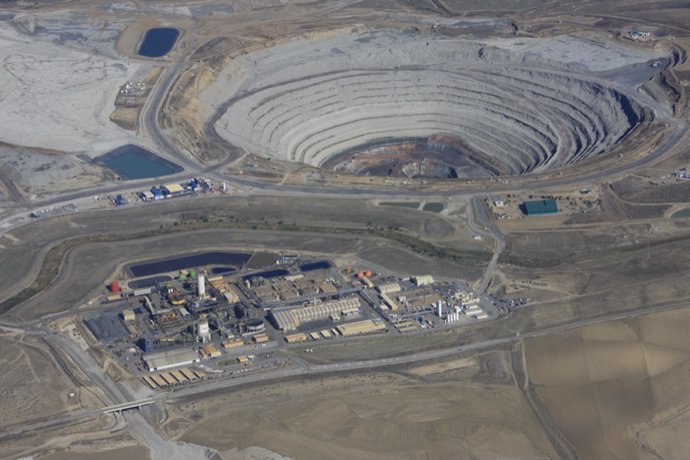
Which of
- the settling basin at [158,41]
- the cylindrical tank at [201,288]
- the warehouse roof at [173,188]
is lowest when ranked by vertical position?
the cylindrical tank at [201,288]

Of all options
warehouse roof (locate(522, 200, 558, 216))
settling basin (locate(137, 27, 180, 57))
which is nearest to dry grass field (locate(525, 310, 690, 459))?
warehouse roof (locate(522, 200, 558, 216))

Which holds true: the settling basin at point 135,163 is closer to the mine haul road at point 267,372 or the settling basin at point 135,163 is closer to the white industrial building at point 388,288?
the mine haul road at point 267,372

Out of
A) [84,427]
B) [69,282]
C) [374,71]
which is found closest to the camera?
[84,427]

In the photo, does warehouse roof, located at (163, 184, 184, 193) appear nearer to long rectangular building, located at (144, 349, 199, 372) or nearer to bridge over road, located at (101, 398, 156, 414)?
long rectangular building, located at (144, 349, 199, 372)

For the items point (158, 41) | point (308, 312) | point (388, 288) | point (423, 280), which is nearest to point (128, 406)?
point (308, 312)

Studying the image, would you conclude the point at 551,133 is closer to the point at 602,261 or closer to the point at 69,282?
the point at 602,261

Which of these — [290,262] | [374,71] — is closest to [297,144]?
[374,71]

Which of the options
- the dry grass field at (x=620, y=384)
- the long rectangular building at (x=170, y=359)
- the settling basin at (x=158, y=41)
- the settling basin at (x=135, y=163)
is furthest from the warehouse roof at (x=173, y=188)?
the settling basin at (x=158, y=41)
